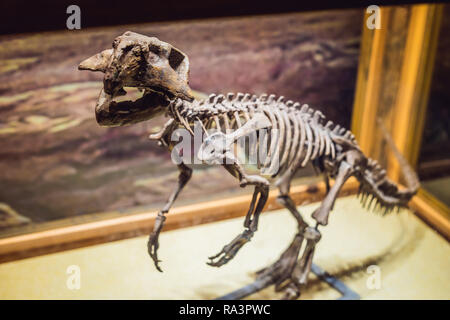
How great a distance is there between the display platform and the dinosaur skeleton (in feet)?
1.14

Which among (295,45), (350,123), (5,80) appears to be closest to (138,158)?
(5,80)

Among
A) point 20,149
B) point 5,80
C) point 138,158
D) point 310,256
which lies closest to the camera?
point 310,256

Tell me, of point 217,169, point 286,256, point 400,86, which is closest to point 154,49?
point 286,256

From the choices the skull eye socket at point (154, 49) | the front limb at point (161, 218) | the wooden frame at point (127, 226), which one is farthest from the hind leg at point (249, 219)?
the wooden frame at point (127, 226)

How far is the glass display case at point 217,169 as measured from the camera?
341 centimetres

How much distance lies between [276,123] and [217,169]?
155 centimetres

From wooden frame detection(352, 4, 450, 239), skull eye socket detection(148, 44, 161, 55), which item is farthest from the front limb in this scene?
wooden frame detection(352, 4, 450, 239)

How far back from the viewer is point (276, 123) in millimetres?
2760

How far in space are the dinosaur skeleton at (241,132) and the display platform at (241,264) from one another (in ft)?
1.14

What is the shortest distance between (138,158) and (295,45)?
63.1 inches

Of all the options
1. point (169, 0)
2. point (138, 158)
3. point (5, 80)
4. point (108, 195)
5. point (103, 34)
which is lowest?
point (108, 195)

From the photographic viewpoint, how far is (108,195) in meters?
3.97

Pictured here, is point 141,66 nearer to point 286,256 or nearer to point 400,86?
point 286,256
